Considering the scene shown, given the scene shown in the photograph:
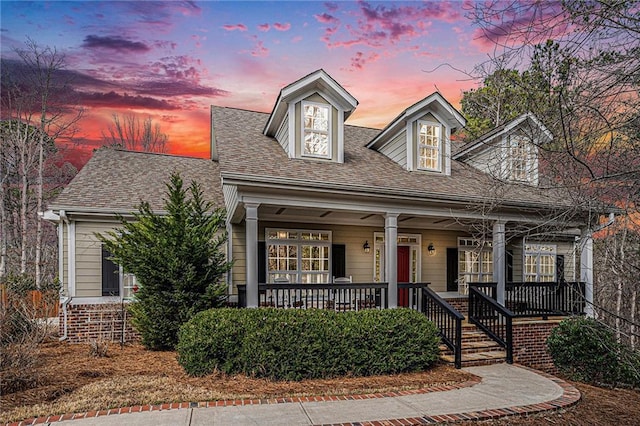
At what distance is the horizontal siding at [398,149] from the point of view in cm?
1072

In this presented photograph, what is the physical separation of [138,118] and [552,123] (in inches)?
971

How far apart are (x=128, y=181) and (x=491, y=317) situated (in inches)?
400

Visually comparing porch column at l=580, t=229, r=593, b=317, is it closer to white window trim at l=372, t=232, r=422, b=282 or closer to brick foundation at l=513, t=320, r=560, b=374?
brick foundation at l=513, t=320, r=560, b=374

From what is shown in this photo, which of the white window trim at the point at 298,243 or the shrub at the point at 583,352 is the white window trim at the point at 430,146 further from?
the shrub at the point at 583,352

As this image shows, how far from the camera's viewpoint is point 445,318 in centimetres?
821

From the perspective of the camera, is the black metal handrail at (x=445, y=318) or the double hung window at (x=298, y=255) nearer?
the black metal handrail at (x=445, y=318)

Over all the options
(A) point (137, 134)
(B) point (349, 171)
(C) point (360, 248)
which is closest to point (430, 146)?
(B) point (349, 171)

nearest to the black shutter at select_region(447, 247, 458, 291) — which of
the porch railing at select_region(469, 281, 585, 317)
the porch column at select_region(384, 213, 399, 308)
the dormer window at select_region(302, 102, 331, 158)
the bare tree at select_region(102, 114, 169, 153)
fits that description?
the porch railing at select_region(469, 281, 585, 317)

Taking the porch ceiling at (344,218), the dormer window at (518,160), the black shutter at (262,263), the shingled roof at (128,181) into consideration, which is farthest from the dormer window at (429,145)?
the shingled roof at (128,181)

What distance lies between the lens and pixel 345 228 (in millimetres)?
11484

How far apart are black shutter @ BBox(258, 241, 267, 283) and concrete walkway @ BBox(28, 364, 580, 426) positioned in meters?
5.33

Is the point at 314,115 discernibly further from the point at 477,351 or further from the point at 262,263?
the point at 477,351

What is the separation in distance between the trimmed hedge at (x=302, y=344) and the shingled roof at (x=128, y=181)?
4564mm

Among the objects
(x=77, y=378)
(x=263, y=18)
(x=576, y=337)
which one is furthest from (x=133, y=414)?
(x=576, y=337)
